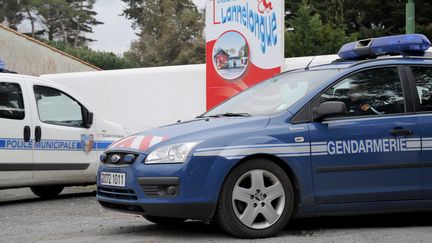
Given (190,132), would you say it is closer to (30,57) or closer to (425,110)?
(425,110)

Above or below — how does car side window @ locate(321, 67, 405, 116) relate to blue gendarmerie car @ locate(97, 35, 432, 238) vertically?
above

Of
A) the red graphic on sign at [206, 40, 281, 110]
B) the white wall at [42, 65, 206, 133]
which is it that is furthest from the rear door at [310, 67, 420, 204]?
the white wall at [42, 65, 206, 133]

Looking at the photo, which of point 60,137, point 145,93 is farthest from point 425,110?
point 145,93

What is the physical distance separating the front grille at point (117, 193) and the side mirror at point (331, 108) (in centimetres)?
175

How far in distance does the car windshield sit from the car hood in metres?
0.26

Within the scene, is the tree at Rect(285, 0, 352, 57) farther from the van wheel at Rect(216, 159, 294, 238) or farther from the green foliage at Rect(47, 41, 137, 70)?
the green foliage at Rect(47, 41, 137, 70)

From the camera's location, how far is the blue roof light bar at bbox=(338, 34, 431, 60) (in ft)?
21.5

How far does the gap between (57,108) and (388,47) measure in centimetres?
478

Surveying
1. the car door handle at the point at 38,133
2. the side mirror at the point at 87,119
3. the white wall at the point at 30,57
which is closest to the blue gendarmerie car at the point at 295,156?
the car door handle at the point at 38,133

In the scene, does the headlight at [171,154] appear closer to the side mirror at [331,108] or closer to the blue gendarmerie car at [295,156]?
the blue gendarmerie car at [295,156]

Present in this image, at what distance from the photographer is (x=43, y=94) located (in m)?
9.16

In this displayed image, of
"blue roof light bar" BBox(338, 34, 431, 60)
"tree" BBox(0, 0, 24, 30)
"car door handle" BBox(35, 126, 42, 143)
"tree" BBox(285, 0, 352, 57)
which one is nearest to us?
"blue roof light bar" BBox(338, 34, 431, 60)

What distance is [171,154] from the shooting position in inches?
215

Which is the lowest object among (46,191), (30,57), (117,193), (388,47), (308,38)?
(46,191)
